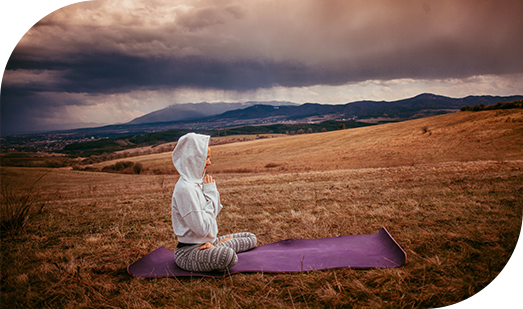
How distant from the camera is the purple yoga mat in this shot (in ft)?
13.4

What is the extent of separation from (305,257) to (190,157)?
9.36 feet

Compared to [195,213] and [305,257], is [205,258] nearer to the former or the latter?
[195,213]

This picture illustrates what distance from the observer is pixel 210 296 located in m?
3.52

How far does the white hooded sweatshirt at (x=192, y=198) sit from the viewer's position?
392 cm

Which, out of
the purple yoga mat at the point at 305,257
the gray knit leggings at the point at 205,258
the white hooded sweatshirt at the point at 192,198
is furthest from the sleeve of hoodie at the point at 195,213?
the purple yoga mat at the point at 305,257

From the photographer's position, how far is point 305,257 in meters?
4.46

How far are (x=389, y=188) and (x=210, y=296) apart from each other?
9396 mm

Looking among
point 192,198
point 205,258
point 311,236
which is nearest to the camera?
point 192,198

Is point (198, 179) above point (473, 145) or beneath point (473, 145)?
above

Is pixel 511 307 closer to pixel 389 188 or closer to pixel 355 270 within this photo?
pixel 355 270

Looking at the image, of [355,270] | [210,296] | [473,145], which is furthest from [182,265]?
[473,145]

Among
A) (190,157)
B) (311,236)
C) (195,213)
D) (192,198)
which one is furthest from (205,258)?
(311,236)

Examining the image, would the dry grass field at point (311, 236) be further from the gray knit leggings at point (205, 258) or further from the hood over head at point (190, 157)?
the hood over head at point (190, 157)

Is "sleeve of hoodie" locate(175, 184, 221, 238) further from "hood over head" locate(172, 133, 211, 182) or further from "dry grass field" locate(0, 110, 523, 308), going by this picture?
"dry grass field" locate(0, 110, 523, 308)
